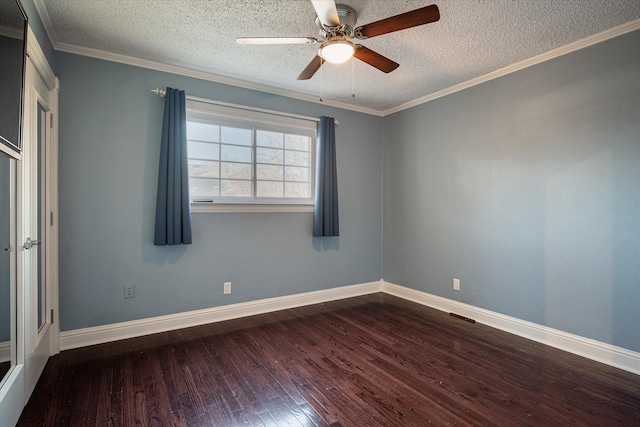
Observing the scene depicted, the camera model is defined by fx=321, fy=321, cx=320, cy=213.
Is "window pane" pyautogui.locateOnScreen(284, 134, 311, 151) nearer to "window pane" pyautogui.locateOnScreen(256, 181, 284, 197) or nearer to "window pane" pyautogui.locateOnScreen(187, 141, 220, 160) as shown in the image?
"window pane" pyautogui.locateOnScreen(256, 181, 284, 197)

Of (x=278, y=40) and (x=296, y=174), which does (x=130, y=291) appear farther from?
(x=278, y=40)

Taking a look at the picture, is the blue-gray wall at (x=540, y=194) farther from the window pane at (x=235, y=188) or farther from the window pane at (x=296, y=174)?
the window pane at (x=235, y=188)

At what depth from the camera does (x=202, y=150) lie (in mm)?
3229

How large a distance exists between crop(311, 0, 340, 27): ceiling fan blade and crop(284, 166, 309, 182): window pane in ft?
6.56

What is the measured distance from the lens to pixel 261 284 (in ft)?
11.5

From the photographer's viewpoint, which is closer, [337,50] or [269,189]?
[337,50]

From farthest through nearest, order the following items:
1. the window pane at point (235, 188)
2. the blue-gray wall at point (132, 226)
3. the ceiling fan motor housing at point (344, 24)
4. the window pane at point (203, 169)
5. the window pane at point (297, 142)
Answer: the window pane at point (297, 142)
the window pane at point (235, 188)
the window pane at point (203, 169)
the blue-gray wall at point (132, 226)
the ceiling fan motor housing at point (344, 24)

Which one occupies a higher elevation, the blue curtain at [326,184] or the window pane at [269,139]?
the window pane at [269,139]

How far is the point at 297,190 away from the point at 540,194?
2.42 meters

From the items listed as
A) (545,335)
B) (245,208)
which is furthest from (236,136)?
(545,335)

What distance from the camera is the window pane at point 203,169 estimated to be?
317cm

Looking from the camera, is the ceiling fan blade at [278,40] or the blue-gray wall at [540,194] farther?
the blue-gray wall at [540,194]

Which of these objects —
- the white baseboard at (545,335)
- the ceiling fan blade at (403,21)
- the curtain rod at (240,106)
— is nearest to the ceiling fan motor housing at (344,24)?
the ceiling fan blade at (403,21)

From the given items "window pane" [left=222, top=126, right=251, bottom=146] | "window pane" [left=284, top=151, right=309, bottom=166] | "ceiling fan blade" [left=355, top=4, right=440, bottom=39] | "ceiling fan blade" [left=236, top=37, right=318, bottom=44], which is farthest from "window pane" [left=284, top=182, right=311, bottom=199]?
"ceiling fan blade" [left=355, top=4, right=440, bottom=39]
